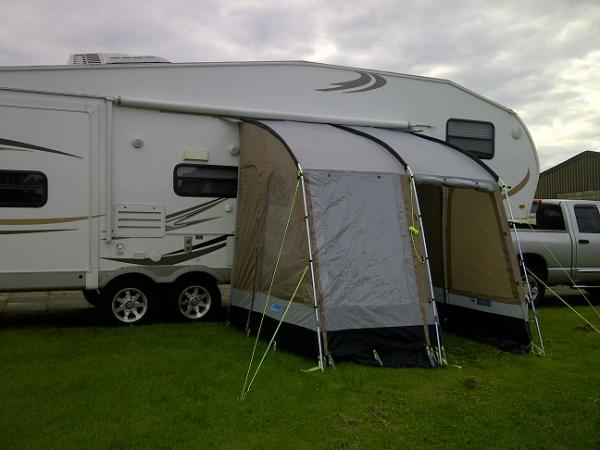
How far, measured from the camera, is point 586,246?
11.0 metres

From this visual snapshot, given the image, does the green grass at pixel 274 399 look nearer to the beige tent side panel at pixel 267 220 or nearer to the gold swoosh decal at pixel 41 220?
the beige tent side panel at pixel 267 220

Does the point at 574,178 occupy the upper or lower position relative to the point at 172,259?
upper

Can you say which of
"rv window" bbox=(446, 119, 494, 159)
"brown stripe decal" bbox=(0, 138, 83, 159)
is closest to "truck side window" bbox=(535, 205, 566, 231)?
"rv window" bbox=(446, 119, 494, 159)

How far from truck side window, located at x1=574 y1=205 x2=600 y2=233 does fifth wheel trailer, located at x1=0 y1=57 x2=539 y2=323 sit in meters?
3.72

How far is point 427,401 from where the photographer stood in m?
5.34

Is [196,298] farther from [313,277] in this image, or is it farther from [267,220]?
[313,277]

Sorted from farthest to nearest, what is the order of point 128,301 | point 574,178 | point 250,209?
point 574,178 → point 128,301 → point 250,209

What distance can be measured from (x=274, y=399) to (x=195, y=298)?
3563 millimetres

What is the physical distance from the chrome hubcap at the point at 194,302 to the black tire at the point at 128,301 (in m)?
0.41

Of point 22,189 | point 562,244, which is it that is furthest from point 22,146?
point 562,244

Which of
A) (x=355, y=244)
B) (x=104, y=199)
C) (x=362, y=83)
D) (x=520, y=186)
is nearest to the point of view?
(x=355, y=244)

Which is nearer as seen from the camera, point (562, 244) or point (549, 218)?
point (562, 244)

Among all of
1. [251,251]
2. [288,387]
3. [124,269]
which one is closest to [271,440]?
[288,387]

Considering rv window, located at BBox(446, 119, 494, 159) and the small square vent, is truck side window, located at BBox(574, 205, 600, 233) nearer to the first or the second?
rv window, located at BBox(446, 119, 494, 159)
